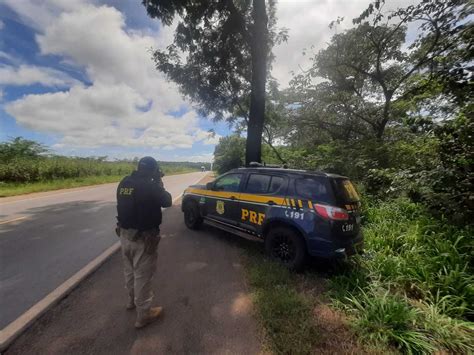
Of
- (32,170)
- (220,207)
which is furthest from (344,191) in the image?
(32,170)

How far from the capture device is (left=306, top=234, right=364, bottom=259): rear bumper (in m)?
3.59

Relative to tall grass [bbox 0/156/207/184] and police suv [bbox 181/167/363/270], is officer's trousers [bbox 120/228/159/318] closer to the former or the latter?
police suv [bbox 181/167/363/270]

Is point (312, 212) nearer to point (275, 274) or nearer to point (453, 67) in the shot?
point (275, 274)

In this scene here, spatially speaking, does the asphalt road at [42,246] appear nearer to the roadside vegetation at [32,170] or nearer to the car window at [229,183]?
the car window at [229,183]

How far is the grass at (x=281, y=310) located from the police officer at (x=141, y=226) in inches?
51.2

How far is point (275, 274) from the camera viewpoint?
3586mm

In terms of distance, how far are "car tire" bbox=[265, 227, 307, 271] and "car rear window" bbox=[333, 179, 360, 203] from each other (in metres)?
0.98

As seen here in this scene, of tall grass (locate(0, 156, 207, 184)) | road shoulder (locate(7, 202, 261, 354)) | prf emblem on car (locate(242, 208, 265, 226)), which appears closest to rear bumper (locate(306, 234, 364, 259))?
prf emblem on car (locate(242, 208, 265, 226))

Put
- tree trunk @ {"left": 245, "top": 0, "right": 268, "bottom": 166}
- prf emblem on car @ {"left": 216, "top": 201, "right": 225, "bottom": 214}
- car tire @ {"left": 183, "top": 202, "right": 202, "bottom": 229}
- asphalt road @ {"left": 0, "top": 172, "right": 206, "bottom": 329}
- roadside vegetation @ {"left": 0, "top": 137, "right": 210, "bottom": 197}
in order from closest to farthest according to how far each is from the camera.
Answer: asphalt road @ {"left": 0, "top": 172, "right": 206, "bottom": 329}, prf emblem on car @ {"left": 216, "top": 201, "right": 225, "bottom": 214}, car tire @ {"left": 183, "top": 202, "right": 202, "bottom": 229}, tree trunk @ {"left": 245, "top": 0, "right": 268, "bottom": 166}, roadside vegetation @ {"left": 0, "top": 137, "right": 210, "bottom": 197}

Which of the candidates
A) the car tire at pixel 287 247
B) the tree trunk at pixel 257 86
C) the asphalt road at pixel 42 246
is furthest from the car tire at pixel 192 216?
the tree trunk at pixel 257 86

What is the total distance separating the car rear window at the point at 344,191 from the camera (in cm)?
382

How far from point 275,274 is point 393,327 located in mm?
1545

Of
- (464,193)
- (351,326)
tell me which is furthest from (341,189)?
(464,193)

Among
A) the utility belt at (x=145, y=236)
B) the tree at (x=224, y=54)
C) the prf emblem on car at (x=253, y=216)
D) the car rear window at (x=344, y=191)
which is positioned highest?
the tree at (x=224, y=54)
